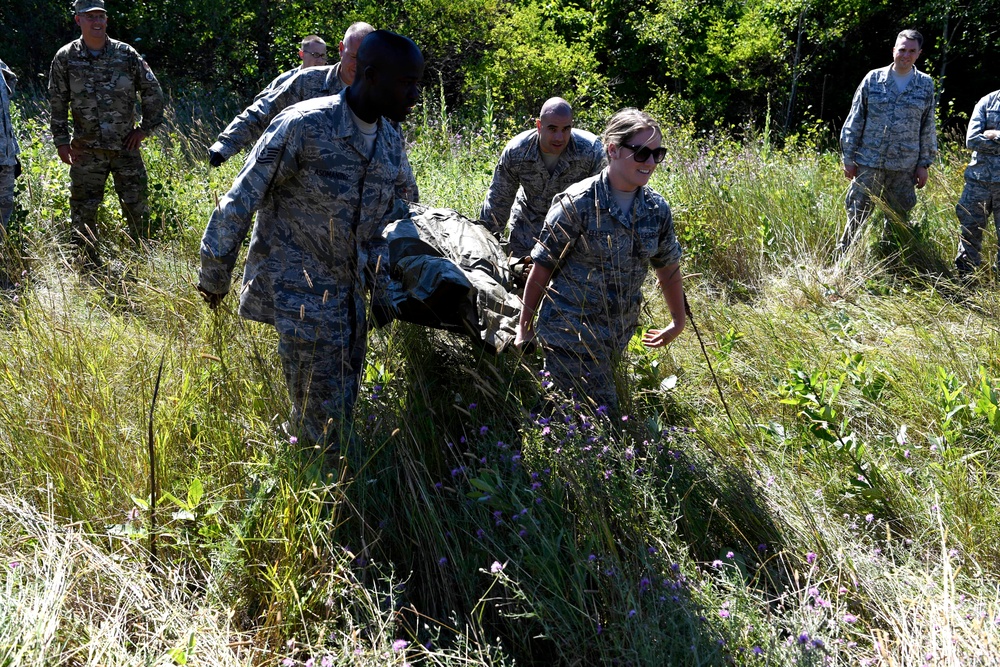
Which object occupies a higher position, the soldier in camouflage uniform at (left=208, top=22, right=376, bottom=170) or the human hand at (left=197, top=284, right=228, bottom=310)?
the soldier in camouflage uniform at (left=208, top=22, right=376, bottom=170)

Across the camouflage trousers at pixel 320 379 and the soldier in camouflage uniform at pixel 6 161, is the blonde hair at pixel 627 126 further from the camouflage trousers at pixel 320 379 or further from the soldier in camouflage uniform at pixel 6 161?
the soldier in camouflage uniform at pixel 6 161

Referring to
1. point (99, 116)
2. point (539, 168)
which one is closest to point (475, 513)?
point (539, 168)

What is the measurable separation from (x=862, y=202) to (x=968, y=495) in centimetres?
435

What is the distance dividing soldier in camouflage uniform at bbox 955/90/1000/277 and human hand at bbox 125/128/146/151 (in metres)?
6.24

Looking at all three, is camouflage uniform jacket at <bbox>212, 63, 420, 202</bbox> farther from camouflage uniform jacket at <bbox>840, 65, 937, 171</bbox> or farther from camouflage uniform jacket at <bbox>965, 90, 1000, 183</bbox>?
camouflage uniform jacket at <bbox>965, 90, 1000, 183</bbox>

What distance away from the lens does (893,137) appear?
6.86 m

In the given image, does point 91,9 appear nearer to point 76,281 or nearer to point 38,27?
point 76,281

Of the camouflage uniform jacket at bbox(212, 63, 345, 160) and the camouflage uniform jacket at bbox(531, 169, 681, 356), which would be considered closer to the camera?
the camouflage uniform jacket at bbox(531, 169, 681, 356)

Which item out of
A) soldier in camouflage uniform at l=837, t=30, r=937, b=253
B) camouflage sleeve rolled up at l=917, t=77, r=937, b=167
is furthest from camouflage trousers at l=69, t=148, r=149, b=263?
camouflage sleeve rolled up at l=917, t=77, r=937, b=167

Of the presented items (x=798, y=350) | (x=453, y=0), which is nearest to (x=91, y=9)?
(x=798, y=350)

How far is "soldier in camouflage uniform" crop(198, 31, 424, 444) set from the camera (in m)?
3.07

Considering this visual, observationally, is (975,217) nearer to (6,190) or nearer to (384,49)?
(384,49)

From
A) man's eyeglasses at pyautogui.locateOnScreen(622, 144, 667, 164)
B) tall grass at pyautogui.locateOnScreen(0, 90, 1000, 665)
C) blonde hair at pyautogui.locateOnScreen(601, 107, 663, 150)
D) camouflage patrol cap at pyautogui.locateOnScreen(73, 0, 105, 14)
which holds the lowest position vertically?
tall grass at pyautogui.locateOnScreen(0, 90, 1000, 665)

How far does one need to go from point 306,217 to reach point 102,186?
429 cm
